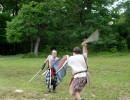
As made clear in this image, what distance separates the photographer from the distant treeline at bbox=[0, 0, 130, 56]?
2384cm

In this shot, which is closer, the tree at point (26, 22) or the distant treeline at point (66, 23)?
the tree at point (26, 22)

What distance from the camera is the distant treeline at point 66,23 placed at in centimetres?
2384

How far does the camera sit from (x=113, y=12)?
87.1ft

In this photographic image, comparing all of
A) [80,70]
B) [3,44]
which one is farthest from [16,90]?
[3,44]

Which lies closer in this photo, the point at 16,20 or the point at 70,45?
the point at 16,20

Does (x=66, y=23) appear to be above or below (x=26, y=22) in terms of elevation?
above

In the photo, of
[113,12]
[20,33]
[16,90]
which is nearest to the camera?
[16,90]

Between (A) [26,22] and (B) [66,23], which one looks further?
(B) [66,23]

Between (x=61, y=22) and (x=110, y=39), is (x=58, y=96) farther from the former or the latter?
(x=61, y=22)

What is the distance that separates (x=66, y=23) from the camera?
30531mm

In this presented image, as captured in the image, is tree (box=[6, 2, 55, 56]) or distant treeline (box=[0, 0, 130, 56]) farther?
distant treeline (box=[0, 0, 130, 56])

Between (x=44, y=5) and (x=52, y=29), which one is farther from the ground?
(x=44, y=5)

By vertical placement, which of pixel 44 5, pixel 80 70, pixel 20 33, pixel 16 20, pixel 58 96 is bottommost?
pixel 58 96

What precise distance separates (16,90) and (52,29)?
22.5 metres
